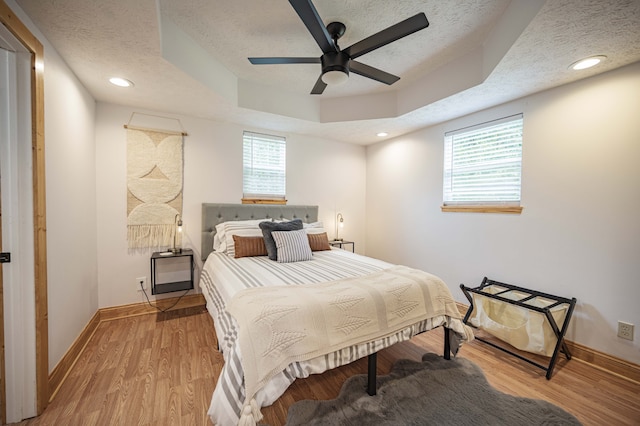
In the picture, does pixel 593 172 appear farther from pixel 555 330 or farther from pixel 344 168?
pixel 344 168

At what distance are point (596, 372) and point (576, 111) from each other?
2089 mm

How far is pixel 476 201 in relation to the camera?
2.83 m

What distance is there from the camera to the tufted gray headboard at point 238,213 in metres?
3.10

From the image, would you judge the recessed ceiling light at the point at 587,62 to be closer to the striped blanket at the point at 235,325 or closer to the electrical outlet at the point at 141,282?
the striped blanket at the point at 235,325

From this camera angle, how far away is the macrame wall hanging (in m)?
2.76

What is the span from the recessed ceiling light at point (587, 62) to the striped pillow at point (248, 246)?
119 inches

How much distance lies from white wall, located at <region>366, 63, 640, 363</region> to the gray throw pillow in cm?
191

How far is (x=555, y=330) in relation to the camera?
1923 millimetres

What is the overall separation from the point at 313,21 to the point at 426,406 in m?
2.37

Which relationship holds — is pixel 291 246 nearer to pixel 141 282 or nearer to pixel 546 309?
pixel 141 282

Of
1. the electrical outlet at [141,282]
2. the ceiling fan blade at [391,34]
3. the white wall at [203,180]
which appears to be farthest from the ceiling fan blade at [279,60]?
the electrical outlet at [141,282]

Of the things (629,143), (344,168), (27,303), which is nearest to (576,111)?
(629,143)

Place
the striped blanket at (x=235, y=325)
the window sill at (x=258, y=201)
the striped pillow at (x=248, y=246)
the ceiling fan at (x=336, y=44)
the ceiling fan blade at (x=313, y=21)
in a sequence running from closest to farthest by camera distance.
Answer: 1. the striped blanket at (x=235, y=325)
2. the ceiling fan blade at (x=313, y=21)
3. the ceiling fan at (x=336, y=44)
4. the striped pillow at (x=248, y=246)
5. the window sill at (x=258, y=201)

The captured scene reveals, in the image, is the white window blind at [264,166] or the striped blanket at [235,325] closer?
the striped blanket at [235,325]
